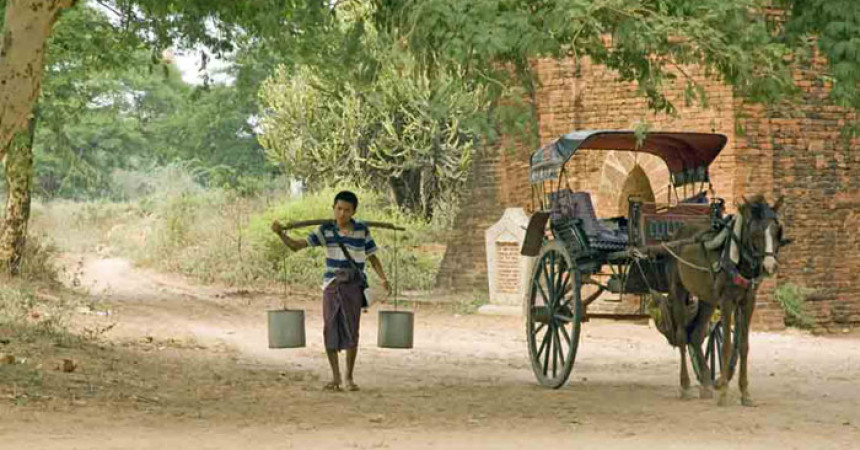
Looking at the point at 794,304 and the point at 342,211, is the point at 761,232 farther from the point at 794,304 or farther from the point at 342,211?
the point at 794,304

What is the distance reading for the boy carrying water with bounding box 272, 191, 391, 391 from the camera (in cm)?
1162

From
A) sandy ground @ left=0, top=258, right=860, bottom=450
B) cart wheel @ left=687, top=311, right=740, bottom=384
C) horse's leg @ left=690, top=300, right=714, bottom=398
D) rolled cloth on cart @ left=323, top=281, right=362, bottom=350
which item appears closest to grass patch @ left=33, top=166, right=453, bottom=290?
sandy ground @ left=0, top=258, right=860, bottom=450

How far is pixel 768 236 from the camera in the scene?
392 inches

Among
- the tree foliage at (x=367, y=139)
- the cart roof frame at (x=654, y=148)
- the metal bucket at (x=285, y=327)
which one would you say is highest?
the tree foliage at (x=367, y=139)

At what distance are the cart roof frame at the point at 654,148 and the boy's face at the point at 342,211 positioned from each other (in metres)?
1.98

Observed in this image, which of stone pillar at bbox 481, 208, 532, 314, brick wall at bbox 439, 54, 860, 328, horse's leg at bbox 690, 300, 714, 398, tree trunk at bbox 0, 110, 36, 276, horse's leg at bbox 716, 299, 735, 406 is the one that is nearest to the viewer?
horse's leg at bbox 716, 299, 735, 406

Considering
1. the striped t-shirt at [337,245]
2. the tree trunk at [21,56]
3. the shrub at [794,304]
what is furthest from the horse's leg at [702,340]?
the shrub at [794,304]

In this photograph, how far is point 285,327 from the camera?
1183 cm

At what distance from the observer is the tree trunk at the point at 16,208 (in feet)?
68.5

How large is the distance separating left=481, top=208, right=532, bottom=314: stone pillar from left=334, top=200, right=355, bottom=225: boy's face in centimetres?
1050

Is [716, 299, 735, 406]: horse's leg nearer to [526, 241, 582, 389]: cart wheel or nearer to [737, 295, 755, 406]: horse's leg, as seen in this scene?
[737, 295, 755, 406]: horse's leg

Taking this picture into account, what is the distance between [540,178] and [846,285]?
877cm

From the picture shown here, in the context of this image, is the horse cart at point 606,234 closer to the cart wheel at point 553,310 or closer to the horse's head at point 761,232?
the cart wheel at point 553,310

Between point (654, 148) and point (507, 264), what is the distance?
9.82 m
